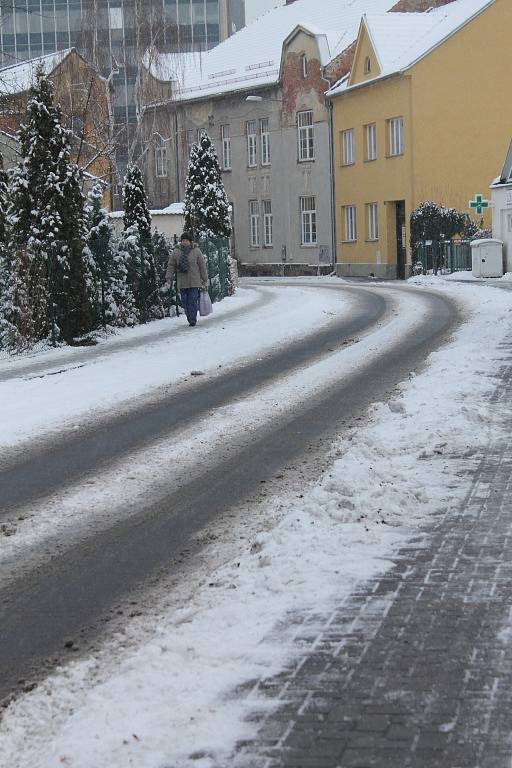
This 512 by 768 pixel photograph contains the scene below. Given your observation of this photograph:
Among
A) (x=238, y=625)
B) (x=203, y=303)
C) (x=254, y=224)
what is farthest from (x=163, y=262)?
(x=254, y=224)

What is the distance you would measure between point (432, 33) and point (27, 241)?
3190 cm

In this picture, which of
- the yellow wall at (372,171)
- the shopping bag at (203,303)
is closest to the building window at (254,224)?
the yellow wall at (372,171)

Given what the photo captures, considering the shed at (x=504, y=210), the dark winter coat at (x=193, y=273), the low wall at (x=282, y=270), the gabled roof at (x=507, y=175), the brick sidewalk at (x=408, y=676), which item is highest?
the gabled roof at (x=507, y=175)

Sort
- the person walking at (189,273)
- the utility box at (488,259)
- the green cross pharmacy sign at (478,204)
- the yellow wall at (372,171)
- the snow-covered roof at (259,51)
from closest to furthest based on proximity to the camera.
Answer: the person walking at (189,273), the utility box at (488,259), the green cross pharmacy sign at (478,204), the yellow wall at (372,171), the snow-covered roof at (259,51)

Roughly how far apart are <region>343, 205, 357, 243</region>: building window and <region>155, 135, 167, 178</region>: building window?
14153 mm

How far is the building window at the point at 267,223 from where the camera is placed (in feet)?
186

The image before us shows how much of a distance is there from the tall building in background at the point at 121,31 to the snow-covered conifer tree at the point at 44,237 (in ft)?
62.3

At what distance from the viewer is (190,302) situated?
75.0ft

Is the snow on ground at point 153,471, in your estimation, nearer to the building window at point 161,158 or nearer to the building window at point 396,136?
the building window at point 396,136

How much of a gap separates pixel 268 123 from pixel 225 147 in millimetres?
3790

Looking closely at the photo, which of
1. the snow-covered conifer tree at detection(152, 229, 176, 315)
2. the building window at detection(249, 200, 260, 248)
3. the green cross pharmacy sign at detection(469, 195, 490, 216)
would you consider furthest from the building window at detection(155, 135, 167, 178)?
the snow-covered conifer tree at detection(152, 229, 176, 315)

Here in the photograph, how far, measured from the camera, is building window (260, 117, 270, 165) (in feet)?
185

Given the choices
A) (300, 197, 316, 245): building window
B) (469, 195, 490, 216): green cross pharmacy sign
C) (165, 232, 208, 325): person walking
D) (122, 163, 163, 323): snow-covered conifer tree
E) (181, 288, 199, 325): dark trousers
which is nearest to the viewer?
(181, 288, 199, 325): dark trousers

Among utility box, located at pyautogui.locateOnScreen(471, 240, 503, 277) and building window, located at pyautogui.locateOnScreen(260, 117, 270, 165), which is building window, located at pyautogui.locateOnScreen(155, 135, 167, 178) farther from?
utility box, located at pyautogui.locateOnScreen(471, 240, 503, 277)
